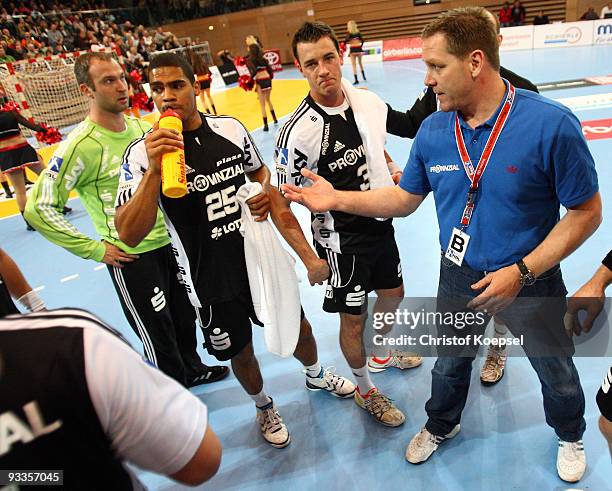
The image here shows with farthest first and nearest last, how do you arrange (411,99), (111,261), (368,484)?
1. (411,99)
2. (111,261)
3. (368,484)

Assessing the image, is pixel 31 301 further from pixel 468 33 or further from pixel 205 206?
pixel 468 33

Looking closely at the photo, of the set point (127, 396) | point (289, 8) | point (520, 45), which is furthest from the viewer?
point (289, 8)

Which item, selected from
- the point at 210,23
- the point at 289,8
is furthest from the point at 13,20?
the point at 289,8

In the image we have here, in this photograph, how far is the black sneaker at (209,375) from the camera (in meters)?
3.25

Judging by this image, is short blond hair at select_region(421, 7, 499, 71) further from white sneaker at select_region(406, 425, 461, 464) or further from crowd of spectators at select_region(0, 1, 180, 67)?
crowd of spectators at select_region(0, 1, 180, 67)

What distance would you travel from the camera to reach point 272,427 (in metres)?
2.67

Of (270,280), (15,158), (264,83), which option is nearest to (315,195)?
(270,280)

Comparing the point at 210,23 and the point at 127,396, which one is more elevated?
the point at 210,23

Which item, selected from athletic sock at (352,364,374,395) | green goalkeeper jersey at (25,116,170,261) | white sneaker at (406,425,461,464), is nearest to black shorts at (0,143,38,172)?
green goalkeeper jersey at (25,116,170,261)

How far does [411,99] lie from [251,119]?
3895 mm

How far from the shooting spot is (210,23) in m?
24.9

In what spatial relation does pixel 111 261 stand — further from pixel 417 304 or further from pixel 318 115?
pixel 417 304

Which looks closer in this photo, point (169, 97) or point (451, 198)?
point (451, 198)

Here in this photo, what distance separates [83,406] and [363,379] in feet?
6.95
